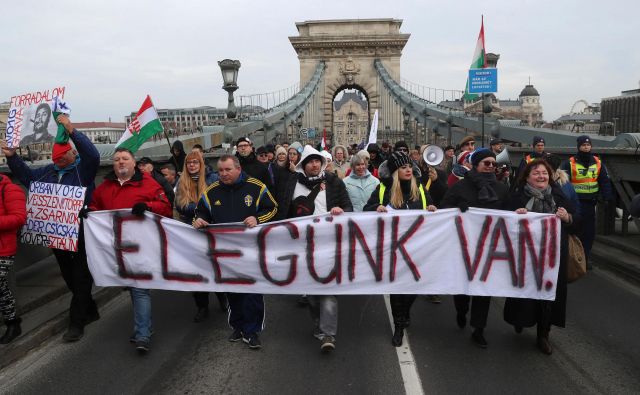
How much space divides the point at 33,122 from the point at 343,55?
44582mm

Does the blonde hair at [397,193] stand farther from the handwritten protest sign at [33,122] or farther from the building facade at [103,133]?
the building facade at [103,133]

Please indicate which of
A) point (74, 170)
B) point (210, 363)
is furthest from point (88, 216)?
point (210, 363)

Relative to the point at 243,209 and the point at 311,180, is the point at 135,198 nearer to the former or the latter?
the point at 243,209

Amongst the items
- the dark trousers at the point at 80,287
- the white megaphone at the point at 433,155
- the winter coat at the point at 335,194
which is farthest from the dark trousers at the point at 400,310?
the dark trousers at the point at 80,287

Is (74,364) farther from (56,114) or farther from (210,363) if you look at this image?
(56,114)

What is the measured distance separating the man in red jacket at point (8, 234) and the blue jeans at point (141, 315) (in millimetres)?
1071

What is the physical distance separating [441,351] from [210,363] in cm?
199

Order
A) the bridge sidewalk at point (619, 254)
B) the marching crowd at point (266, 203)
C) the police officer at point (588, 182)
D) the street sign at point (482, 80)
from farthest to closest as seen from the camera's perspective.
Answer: the street sign at point (482, 80)
the police officer at point (588, 182)
the bridge sidewalk at point (619, 254)
the marching crowd at point (266, 203)

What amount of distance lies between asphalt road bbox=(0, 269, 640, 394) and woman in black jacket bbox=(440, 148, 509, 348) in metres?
0.27

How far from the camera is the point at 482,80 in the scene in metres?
12.4

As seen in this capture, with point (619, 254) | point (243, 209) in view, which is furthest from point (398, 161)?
point (619, 254)

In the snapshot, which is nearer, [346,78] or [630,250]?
[630,250]

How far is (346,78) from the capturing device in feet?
156

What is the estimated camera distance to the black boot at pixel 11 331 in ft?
15.0
